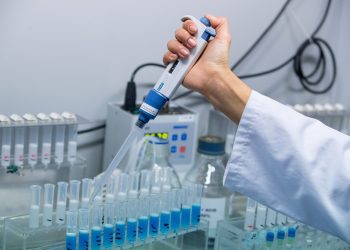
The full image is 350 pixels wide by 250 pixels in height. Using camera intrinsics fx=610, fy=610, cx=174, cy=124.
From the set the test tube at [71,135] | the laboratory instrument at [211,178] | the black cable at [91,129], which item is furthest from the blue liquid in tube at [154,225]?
the black cable at [91,129]

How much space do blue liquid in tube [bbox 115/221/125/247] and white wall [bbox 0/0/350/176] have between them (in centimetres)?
56

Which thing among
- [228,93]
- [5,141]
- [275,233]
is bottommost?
[275,233]

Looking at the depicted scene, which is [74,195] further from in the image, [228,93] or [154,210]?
[228,93]

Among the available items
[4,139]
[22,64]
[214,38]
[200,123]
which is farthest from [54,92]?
[214,38]

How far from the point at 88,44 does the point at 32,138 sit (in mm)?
343

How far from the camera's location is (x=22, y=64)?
1633mm

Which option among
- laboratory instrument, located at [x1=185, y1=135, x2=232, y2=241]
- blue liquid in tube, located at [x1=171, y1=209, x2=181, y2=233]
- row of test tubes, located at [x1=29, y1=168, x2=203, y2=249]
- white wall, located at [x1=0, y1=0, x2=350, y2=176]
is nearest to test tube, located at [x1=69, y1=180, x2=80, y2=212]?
row of test tubes, located at [x1=29, y1=168, x2=203, y2=249]

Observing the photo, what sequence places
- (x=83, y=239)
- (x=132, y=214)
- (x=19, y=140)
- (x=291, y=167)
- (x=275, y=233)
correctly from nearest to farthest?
1. (x=291, y=167)
2. (x=83, y=239)
3. (x=132, y=214)
4. (x=275, y=233)
5. (x=19, y=140)

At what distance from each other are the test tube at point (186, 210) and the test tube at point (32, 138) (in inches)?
15.8

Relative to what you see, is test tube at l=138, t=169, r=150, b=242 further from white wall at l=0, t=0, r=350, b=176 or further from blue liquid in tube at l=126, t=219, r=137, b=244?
white wall at l=0, t=0, r=350, b=176

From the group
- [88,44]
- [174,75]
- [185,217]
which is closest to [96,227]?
[185,217]

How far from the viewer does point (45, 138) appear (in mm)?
1549

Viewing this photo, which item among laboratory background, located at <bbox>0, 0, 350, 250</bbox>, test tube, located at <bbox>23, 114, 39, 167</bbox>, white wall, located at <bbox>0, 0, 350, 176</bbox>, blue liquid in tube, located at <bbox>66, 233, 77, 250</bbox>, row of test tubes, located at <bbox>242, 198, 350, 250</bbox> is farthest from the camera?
white wall, located at <bbox>0, 0, 350, 176</bbox>

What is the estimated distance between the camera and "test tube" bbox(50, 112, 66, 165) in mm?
1540
